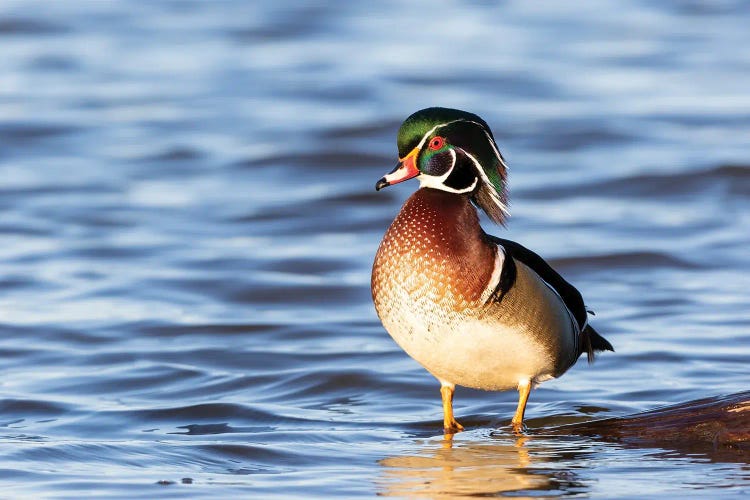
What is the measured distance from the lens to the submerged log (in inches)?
218

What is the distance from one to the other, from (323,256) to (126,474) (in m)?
5.27

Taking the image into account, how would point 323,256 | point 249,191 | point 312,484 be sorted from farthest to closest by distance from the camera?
point 249,191 → point 323,256 → point 312,484

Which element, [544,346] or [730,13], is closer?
[544,346]

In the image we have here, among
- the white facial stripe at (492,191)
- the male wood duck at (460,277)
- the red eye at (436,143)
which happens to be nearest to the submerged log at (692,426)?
the male wood duck at (460,277)

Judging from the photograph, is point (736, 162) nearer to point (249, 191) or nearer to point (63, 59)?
point (249, 191)

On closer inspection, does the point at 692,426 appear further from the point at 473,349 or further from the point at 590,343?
the point at 590,343

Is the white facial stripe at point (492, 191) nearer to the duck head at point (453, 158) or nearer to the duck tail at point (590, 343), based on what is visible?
the duck head at point (453, 158)

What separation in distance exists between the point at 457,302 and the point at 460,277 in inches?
4.6

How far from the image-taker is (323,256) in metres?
10.6

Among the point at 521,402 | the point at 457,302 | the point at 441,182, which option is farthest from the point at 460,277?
the point at 521,402

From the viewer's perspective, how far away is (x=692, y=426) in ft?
18.5

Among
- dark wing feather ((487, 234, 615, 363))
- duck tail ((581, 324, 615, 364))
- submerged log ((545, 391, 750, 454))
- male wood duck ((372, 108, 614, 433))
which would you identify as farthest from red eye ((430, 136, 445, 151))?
submerged log ((545, 391, 750, 454))

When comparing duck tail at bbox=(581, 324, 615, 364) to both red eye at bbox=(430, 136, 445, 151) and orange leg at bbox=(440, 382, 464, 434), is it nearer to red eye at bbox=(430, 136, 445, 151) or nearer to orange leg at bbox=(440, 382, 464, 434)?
orange leg at bbox=(440, 382, 464, 434)

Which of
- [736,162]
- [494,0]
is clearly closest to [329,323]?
[736,162]
